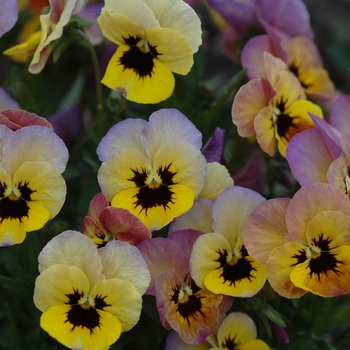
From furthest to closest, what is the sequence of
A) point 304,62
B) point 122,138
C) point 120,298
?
point 304,62, point 122,138, point 120,298

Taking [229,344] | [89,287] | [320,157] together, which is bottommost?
[229,344]

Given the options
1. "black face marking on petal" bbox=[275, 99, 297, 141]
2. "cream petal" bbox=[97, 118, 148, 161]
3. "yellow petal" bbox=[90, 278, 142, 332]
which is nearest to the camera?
"yellow petal" bbox=[90, 278, 142, 332]

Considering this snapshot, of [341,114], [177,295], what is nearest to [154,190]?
[177,295]

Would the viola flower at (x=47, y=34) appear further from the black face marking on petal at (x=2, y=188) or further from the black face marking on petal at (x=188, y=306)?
the black face marking on petal at (x=188, y=306)

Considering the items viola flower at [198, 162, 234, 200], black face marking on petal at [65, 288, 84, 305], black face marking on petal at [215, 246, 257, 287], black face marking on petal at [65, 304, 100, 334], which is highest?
viola flower at [198, 162, 234, 200]

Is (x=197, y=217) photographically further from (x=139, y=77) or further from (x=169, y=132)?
(x=139, y=77)

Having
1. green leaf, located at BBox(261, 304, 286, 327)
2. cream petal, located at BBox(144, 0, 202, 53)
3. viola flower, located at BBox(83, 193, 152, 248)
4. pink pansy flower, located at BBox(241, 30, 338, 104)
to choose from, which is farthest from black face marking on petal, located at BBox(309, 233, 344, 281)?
pink pansy flower, located at BBox(241, 30, 338, 104)

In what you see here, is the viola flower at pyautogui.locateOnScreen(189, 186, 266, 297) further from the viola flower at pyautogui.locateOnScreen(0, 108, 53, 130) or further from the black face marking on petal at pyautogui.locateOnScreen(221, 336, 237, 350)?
the viola flower at pyautogui.locateOnScreen(0, 108, 53, 130)

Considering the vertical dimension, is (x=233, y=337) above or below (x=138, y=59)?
below
